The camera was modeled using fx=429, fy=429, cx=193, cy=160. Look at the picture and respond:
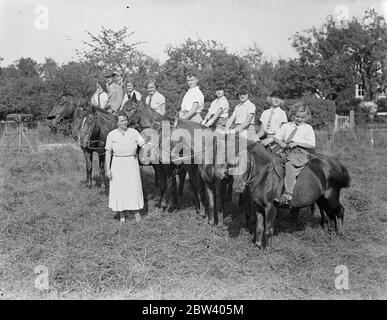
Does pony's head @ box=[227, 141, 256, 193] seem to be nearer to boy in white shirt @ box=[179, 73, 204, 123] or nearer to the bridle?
the bridle

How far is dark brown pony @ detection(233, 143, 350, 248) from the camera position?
6527 mm

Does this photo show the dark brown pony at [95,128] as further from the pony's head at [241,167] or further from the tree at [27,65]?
the tree at [27,65]

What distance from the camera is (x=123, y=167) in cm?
762

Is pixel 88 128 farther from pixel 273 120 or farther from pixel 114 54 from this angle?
pixel 114 54

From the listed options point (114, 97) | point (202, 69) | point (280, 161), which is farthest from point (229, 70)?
point (280, 161)

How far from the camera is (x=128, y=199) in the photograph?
7.64 meters

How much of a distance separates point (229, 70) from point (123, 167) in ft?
63.8

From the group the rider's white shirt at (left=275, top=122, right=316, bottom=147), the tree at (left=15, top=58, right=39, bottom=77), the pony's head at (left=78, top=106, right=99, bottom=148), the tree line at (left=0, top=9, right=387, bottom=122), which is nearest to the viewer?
the rider's white shirt at (left=275, top=122, right=316, bottom=147)

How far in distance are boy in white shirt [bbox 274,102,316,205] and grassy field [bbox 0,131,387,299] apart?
3.29ft

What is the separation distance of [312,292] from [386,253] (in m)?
2.05

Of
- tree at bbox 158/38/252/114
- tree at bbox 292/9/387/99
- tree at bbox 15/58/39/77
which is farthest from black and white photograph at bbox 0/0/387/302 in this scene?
tree at bbox 15/58/39/77

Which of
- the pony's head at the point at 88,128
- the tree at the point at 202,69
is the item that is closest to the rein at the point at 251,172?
the pony's head at the point at 88,128

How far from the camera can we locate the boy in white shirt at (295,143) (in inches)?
270
